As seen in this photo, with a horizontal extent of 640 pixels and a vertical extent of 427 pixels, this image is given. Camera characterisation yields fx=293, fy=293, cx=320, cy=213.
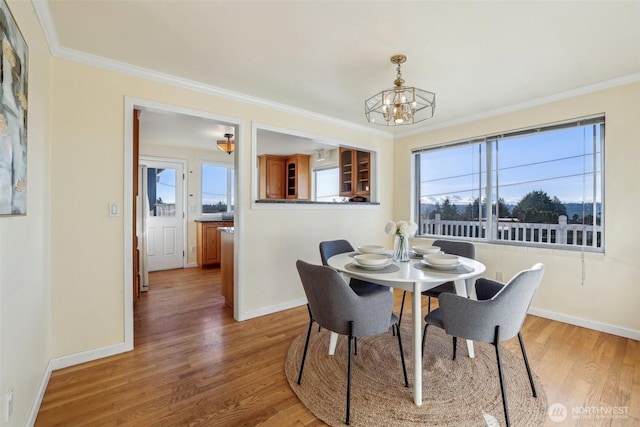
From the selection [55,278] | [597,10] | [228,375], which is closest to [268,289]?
[228,375]

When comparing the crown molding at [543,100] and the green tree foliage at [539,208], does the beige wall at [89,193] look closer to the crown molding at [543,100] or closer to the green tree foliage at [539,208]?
the crown molding at [543,100]

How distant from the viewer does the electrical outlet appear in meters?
1.19

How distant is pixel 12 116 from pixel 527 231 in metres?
4.16

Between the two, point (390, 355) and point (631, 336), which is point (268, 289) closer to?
point (390, 355)

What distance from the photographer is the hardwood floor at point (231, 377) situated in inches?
63.5

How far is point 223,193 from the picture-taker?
237 inches

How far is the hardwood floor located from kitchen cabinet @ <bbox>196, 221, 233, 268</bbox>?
2471mm

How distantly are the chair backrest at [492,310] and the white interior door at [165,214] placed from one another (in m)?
5.03

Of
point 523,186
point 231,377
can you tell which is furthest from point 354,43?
point 523,186

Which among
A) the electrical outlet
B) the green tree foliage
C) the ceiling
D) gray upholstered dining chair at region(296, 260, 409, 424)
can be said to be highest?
the ceiling

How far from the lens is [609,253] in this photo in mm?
2658

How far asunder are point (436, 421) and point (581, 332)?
207 cm

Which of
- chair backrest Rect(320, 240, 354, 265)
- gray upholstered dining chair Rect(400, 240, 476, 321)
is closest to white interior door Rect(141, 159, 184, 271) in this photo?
chair backrest Rect(320, 240, 354, 265)

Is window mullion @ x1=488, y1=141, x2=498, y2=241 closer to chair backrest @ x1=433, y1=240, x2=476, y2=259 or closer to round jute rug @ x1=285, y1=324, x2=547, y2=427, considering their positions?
chair backrest @ x1=433, y1=240, x2=476, y2=259
